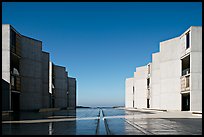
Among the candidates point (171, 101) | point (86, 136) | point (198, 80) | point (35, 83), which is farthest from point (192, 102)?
point (86, 136)

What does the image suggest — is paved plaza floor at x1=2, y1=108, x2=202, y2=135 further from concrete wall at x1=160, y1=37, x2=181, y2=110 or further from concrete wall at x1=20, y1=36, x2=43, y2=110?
concrete wall at x1=160, y1=37, x2=181, y2=110

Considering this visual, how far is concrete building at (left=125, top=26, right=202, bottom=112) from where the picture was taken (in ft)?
109

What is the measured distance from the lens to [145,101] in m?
63.1

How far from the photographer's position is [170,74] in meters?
41.1

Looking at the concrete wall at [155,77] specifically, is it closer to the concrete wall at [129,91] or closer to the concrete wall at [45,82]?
the concrete wall at [45,82]

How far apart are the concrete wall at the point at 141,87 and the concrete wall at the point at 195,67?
1143 inches

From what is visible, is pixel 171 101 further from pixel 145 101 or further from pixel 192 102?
pixel 145 101

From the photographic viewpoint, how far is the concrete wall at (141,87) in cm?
6406

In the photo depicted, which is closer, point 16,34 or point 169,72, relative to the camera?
point 16,34

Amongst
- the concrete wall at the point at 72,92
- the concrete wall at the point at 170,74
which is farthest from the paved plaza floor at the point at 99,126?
the concrete wall at the point at 72,92

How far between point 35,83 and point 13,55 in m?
7.39

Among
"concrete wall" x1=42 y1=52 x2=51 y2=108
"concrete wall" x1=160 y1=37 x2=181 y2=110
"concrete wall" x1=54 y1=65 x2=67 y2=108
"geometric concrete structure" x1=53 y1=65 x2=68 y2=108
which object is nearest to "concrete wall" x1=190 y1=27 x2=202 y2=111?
"concrete wall" x1=160 y1=37 x2=181 y2=110

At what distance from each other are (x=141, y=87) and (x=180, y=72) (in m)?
27.2

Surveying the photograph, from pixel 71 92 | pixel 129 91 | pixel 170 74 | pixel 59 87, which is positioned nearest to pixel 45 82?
pixel 59 87
